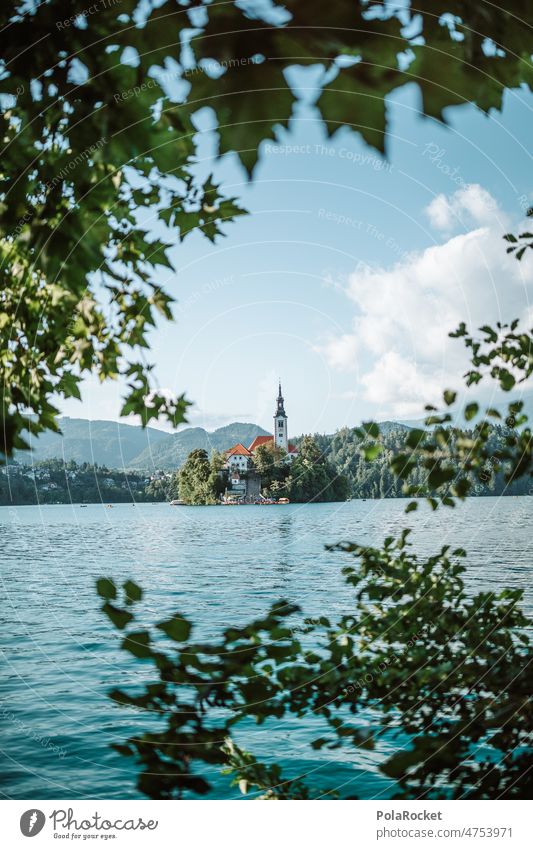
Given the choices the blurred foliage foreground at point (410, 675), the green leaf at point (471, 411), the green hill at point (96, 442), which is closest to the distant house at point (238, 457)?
the green hill at point (96, 442)

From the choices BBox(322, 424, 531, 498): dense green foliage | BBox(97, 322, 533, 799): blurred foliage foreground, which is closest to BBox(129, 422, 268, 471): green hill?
BBox(322, 424, 531, 498): dense green foliage

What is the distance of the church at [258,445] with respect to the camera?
1.68 meters

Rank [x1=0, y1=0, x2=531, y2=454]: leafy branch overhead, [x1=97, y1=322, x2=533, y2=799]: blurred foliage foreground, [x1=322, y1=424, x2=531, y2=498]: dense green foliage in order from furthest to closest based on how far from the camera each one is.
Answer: [x1=322, y1=424, x2=531, y2=498]: dense green foliage, [x1=97, y1=322, x2=533, y2=799]: blurred foliage foreground, [x1=0, y1=0, x2=531, y2=454]: leafy branch overhead

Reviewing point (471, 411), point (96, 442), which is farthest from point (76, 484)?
point (471, 411)

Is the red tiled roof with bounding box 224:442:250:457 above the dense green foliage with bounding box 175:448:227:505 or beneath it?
above

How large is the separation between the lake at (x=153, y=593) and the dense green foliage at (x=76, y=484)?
1.9 inches

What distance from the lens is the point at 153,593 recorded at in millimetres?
3549

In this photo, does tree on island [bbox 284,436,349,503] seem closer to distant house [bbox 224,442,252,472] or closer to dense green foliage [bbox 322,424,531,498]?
dense green foliage [bbox 322,424,531,498]

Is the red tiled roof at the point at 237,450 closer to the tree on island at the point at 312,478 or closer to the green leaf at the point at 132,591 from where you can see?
the tree on island at the point at 312,478

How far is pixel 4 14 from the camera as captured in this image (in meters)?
1.25

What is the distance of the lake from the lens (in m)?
1.99

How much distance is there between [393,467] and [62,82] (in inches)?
39.0
